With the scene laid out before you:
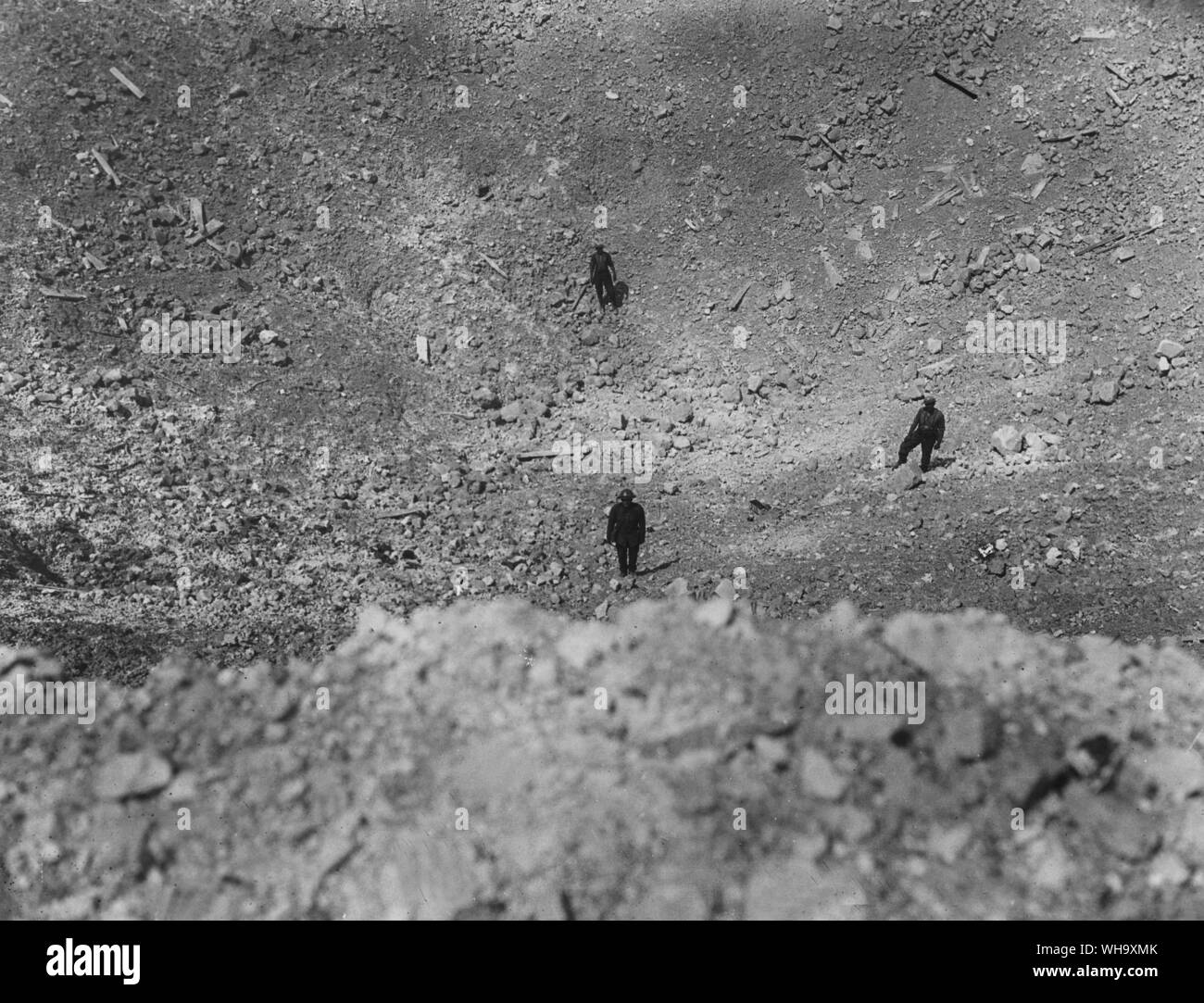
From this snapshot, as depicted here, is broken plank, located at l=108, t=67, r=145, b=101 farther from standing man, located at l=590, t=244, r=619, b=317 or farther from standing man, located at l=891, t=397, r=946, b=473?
standing man, located at l=891, t=397, r=946, b=473

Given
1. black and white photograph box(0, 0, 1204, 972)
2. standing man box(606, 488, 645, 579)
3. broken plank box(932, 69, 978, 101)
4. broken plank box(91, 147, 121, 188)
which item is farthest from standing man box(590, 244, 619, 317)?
broken plank box(91, 147, 121, 188)

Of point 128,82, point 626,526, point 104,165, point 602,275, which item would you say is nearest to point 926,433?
point 626,526

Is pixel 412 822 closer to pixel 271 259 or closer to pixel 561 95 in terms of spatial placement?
pixel 271 259

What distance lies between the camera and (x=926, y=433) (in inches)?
520

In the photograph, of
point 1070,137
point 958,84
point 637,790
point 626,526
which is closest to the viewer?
point 637,790

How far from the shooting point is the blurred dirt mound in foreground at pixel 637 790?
9.47m

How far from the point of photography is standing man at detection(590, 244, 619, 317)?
1575 centimetres

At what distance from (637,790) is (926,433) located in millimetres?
6461

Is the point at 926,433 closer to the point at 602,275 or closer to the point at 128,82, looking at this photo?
the point at 602,275

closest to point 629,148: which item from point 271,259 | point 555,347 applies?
point 555,347

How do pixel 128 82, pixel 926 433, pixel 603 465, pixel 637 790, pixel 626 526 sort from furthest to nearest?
pixel 128 82 → pixel 603 465 → pixel 926 433 → pixel 626 526 → pixel 637 790

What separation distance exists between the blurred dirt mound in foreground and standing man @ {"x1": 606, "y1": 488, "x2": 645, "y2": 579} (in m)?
1.91

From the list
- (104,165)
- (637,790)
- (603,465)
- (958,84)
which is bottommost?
(637,790)

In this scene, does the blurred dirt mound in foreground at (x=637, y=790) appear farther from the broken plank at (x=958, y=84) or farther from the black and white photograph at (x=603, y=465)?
the broken plank at (x=958, y=84)
